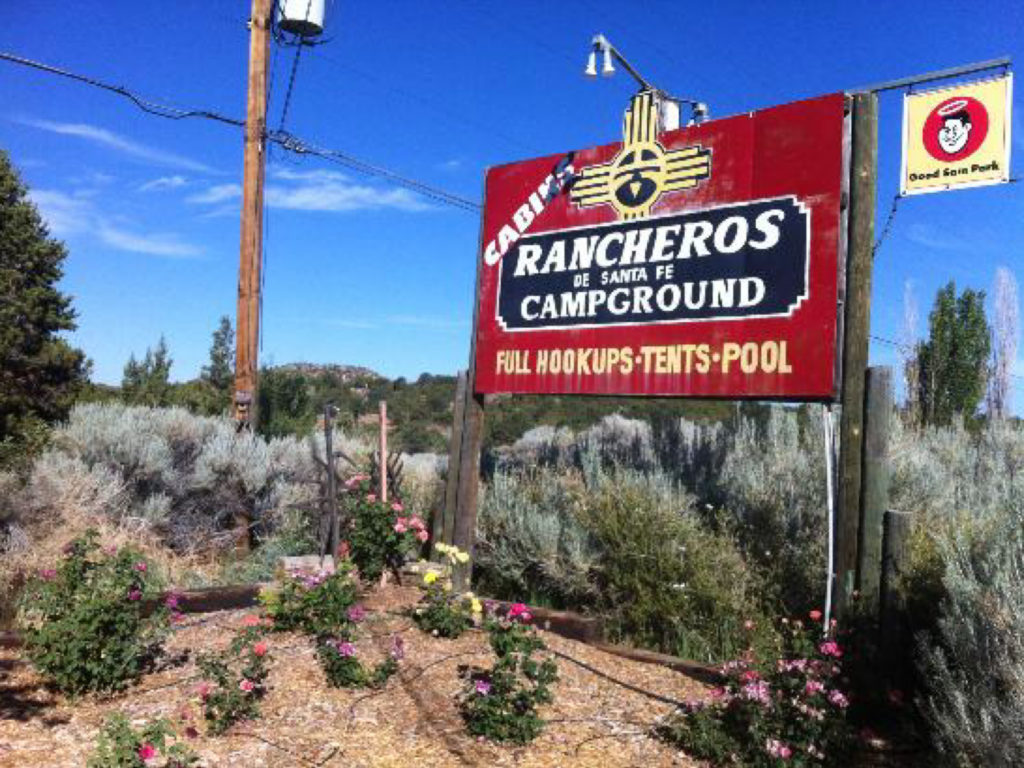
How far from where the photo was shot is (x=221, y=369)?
67.3 ft

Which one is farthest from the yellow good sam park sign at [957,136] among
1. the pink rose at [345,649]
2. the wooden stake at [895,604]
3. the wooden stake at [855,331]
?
the pink rose at [345,649]

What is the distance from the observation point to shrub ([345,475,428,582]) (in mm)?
6605

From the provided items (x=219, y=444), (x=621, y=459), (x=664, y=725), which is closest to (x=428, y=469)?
(x=219, y=444)

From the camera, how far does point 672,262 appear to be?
6.23m

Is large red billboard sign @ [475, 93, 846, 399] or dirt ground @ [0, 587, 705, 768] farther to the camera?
large red billboard sign @ [475, 93, 846, 399]

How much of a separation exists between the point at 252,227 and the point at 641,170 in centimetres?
563

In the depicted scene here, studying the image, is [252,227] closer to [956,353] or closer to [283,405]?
[283,405]

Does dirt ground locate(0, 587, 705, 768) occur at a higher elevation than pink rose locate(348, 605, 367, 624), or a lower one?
lower

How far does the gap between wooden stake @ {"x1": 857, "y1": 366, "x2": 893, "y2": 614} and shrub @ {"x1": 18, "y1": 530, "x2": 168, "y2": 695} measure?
13.2 ft

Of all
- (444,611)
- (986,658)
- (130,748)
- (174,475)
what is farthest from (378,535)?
(986,658)

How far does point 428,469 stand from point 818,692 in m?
7.47

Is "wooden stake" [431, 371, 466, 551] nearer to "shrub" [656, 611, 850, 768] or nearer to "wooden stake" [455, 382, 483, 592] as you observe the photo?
"wooden stake" [455, 382, 483, 592]

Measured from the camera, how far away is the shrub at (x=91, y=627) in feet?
14.6

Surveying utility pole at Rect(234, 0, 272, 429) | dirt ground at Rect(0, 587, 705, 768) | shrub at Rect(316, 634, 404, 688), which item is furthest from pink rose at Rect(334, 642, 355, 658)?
utility pole at Rect(234, 0, 272, 429)
